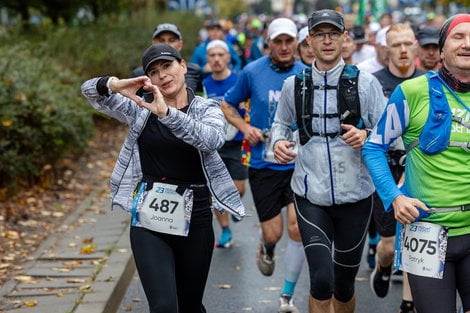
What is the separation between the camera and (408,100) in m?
4.77

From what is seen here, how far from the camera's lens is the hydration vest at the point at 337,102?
5.86 meters

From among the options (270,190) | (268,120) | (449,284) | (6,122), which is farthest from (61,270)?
(449,284)

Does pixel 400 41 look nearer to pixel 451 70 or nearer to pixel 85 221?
pixel 451 70

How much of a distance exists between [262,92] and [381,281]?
5.83ft

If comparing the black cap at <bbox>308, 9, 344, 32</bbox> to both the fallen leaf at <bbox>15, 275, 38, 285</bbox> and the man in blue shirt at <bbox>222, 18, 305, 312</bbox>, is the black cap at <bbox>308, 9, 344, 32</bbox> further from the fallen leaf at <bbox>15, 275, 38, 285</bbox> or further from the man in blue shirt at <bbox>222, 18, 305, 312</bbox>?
the fallen leaf at <bbox>15, 275, 38, 285</bbox>

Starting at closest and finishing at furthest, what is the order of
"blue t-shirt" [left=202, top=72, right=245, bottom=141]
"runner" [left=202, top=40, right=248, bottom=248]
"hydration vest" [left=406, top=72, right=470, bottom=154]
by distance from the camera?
"hydration vest" [left=406, top=72, right=470, bottom=154] < "runner" [left=202, top=40, right=248, bottom=248] < "blue t-shirt" [left=202, top=72, right=245, bottom=141]

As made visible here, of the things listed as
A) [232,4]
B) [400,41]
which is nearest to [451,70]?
[400,41]

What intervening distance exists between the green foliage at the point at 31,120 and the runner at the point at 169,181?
5.37 meters

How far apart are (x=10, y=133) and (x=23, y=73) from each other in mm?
1021

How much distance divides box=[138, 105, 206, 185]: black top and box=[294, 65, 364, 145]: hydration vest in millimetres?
860

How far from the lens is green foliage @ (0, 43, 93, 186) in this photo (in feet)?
35.3

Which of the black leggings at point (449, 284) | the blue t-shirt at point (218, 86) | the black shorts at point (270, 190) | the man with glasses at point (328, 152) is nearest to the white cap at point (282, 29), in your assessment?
the black shorts at point (270, 190)

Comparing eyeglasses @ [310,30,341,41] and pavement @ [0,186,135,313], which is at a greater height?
eyeglasses @ [310,30,341,41]

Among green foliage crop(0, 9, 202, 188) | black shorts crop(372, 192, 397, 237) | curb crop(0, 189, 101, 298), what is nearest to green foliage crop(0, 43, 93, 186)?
green foliage crop(0, 9, 202, 188)
